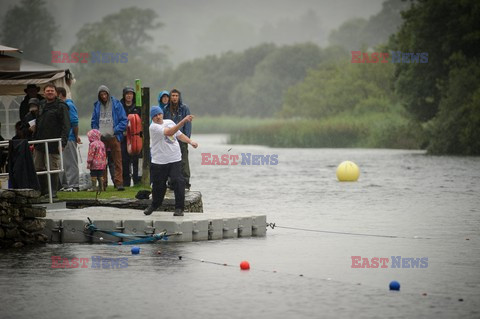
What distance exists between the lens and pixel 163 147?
17.8 meters

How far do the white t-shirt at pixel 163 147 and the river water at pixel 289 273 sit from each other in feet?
5.46

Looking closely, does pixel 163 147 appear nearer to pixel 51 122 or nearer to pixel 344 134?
pixel 51 122

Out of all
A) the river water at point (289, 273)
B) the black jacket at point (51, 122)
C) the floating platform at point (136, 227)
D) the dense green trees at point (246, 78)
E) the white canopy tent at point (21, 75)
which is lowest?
the river water at point (289, 273)

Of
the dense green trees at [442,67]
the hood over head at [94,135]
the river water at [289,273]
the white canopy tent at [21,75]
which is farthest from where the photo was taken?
the dense green trees at [442,67]

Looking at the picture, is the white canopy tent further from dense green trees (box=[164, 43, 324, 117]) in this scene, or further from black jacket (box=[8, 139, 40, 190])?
dense green trees (box=[164, 43, 324, 117])

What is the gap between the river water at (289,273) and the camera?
37.3 feet

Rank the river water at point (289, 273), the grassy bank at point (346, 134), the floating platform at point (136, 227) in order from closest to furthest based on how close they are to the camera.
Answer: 1. the river water at point (289, 273)
2. the floating platform at point (136, 227)
3. the grassy bank at point (346, 134)

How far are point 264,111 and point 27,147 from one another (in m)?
121

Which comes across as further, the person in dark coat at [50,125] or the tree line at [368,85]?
the tree line at [368,85]

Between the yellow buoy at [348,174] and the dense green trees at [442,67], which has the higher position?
the dense green trees at [442,67]

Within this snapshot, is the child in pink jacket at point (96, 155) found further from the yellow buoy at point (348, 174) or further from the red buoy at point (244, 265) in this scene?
the yellow buoy at point (348, 174)

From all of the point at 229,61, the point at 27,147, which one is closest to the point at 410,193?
the point at 27,147

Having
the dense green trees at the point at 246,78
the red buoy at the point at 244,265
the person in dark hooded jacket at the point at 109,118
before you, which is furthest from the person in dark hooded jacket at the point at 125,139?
the dense green trees at the point at 246,78

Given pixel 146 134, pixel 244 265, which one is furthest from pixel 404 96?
pixel 244 265
